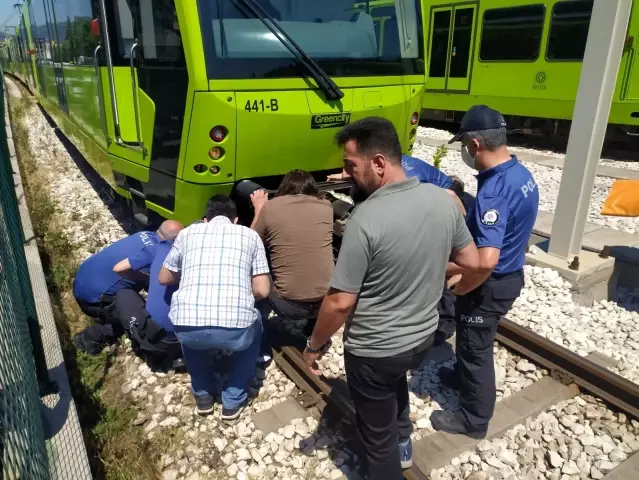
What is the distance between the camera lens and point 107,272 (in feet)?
13.9

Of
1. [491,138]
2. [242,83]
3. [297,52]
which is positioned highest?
[297,52]

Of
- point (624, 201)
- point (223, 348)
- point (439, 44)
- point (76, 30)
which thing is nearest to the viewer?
point (223, 348)

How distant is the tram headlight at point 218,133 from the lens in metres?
4.19

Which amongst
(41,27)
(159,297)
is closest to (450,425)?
(159,297)

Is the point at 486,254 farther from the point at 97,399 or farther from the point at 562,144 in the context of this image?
the point at 562,144

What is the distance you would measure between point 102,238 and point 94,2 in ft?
8.86

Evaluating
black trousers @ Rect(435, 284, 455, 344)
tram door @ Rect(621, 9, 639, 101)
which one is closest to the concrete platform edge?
tram door @ Rect(621, 9, 639, 101)

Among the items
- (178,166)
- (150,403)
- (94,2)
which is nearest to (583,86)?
(178,166)

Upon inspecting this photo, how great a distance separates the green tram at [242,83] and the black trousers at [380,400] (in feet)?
7.96

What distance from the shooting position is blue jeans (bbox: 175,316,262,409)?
3242mm

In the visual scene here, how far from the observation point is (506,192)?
274 cm

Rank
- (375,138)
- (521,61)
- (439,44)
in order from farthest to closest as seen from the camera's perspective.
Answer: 1. (439,44)
2. (521,61)
3. (375,138)

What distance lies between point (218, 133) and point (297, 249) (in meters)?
1.14

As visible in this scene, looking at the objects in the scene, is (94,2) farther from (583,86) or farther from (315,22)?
(583,86)
